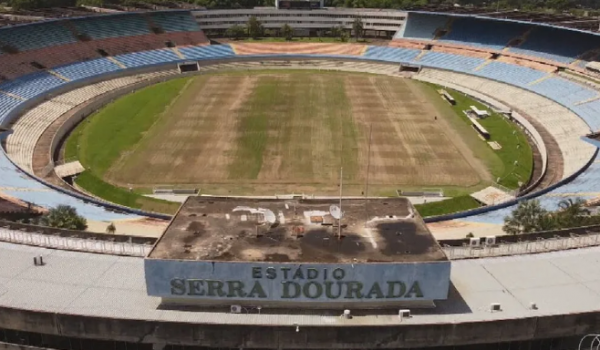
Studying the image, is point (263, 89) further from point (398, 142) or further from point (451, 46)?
point (451, 46)

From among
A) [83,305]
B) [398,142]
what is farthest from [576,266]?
[398,142]

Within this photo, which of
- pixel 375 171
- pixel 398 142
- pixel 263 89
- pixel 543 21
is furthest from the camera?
pixel 543 21

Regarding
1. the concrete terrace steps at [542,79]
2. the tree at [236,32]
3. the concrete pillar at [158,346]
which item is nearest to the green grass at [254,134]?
the concrete pillar at [158,346]

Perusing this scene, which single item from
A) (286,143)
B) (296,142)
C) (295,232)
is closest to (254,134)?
(286,143)

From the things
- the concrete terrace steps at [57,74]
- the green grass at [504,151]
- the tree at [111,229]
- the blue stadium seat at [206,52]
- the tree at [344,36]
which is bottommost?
the green grass at [504,151]

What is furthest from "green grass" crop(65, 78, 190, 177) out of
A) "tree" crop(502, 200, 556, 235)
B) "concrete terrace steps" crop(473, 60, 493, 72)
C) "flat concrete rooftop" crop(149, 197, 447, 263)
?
"concrete terrace steps" crop(473, 60, 493, 72)

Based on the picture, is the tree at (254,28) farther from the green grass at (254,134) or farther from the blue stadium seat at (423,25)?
the green grass at (254,134)
